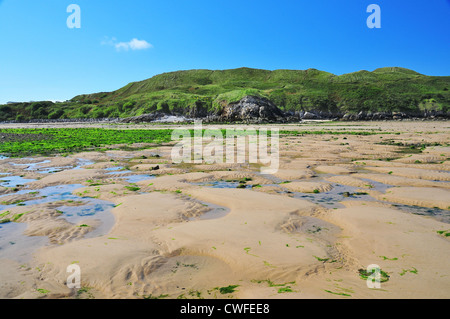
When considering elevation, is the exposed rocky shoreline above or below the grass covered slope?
below

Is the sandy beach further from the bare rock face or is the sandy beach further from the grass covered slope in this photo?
the grass covered slope

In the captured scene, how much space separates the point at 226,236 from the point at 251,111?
64.8m

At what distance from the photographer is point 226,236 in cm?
523

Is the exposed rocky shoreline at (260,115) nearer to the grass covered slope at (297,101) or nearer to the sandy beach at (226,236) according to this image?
the grass covered slope at (297,101)

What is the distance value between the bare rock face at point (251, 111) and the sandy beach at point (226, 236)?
57963mm

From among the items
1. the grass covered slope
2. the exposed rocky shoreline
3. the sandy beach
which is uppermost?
the grass covered slope

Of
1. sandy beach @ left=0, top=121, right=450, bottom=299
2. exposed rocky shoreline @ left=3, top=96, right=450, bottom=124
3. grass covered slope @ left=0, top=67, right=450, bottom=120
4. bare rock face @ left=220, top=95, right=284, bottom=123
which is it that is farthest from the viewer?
grass covered slope @ left=0, top=67, right=450, bottom=120

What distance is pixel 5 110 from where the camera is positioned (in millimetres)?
107375

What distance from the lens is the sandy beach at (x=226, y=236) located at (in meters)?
3.63

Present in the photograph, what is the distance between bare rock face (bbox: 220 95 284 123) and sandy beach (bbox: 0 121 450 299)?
5796 cm

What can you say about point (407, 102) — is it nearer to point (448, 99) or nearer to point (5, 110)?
point (448, 99)

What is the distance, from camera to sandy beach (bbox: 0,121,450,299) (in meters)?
3.63

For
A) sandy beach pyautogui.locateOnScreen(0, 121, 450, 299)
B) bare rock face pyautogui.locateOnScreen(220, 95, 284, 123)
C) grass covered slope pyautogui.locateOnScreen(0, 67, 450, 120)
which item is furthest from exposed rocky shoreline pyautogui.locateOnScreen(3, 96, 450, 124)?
sandy beach pyautogui.locateOnScreen(0, 121, 450, 299)

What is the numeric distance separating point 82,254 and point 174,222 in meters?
2.06
